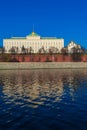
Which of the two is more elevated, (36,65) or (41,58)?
(41,58)

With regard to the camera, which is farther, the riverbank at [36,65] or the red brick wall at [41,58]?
the red brick wall at [41,58]

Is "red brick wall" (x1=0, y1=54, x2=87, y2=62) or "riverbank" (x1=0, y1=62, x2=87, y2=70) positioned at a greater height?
"red brick wall" (x1=0, y1=54, x2=87, y2=62)

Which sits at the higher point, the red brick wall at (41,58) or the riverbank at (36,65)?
the red brick wall at (41,58)

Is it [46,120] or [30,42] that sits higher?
[30,42]

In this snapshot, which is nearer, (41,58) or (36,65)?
(36,65)

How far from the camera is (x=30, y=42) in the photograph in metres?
136

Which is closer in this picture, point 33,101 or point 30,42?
point 33,101

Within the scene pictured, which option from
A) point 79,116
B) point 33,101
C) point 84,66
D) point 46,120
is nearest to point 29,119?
point 46,120

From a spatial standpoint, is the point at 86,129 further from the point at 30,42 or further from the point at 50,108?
the point at 30,42

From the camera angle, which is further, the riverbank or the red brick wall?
the red brick wall

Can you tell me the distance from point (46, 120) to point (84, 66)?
63.6m

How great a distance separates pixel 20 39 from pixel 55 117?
12546cm

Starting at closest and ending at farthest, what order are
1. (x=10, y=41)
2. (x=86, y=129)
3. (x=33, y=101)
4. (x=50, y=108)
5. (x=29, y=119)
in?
(x=86, y=129)
(x=29, y=119)
(x=50, y=108)
(x=33, y=101)
(x=10, y=41)

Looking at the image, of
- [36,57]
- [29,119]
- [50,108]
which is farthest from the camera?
[36,57]
